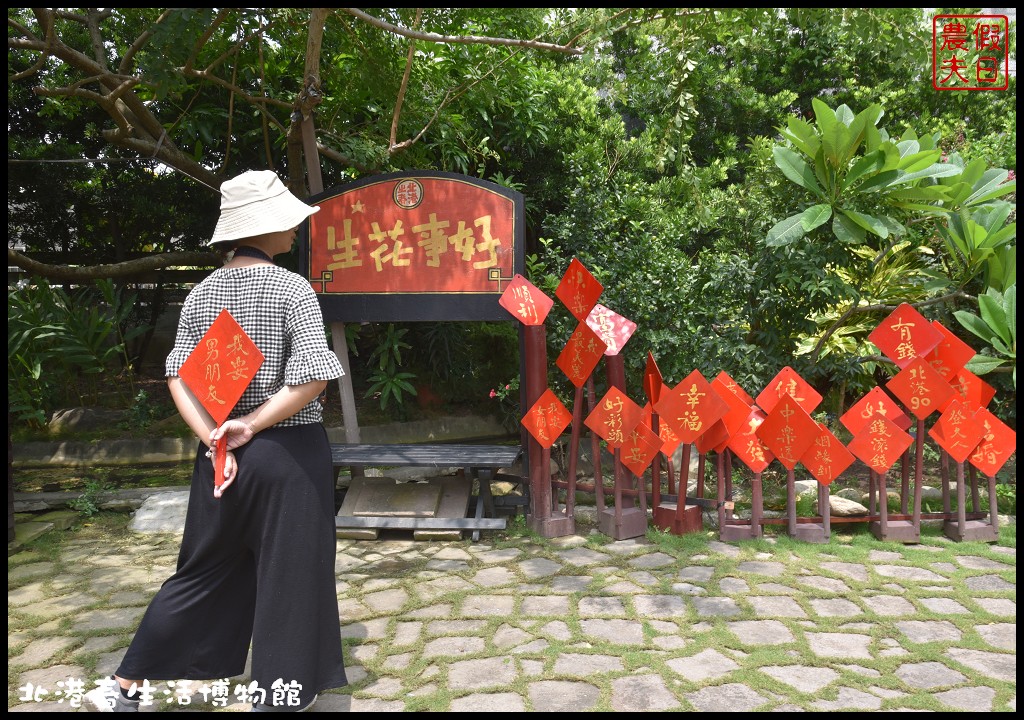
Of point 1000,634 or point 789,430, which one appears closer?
point 1000,634

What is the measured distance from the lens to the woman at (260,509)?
2643 mm

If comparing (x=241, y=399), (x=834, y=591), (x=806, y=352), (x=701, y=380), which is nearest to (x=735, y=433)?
(x=701, y=380)

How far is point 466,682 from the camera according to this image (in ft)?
10.2

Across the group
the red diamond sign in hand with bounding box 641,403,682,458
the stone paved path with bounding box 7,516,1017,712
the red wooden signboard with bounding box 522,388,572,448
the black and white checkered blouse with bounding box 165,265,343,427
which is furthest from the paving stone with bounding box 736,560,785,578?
the black and white checkered blouse with bounding box 165,265,343,427

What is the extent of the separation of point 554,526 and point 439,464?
0.82 metres

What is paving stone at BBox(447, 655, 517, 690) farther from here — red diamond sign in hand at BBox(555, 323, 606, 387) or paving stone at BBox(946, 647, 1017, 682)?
red diamond sign in hand at BBox(555, 323, 606, 387)

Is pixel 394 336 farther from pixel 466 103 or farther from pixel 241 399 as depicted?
pixel 241 399

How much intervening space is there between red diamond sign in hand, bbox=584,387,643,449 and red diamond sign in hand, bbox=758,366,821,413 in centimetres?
86

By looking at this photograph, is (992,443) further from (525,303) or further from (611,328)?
(525,303)

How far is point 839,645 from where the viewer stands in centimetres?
343

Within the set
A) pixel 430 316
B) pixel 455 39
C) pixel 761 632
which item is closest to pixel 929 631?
pixel 761 632

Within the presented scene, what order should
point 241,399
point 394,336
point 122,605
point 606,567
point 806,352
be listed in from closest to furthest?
1. point 241,399
2. point 122,605
3. point 606,567
4. point 806,352
5. point 394,336

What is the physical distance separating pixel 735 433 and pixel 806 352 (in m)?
1.68

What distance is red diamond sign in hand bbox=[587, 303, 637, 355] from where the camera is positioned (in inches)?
195
